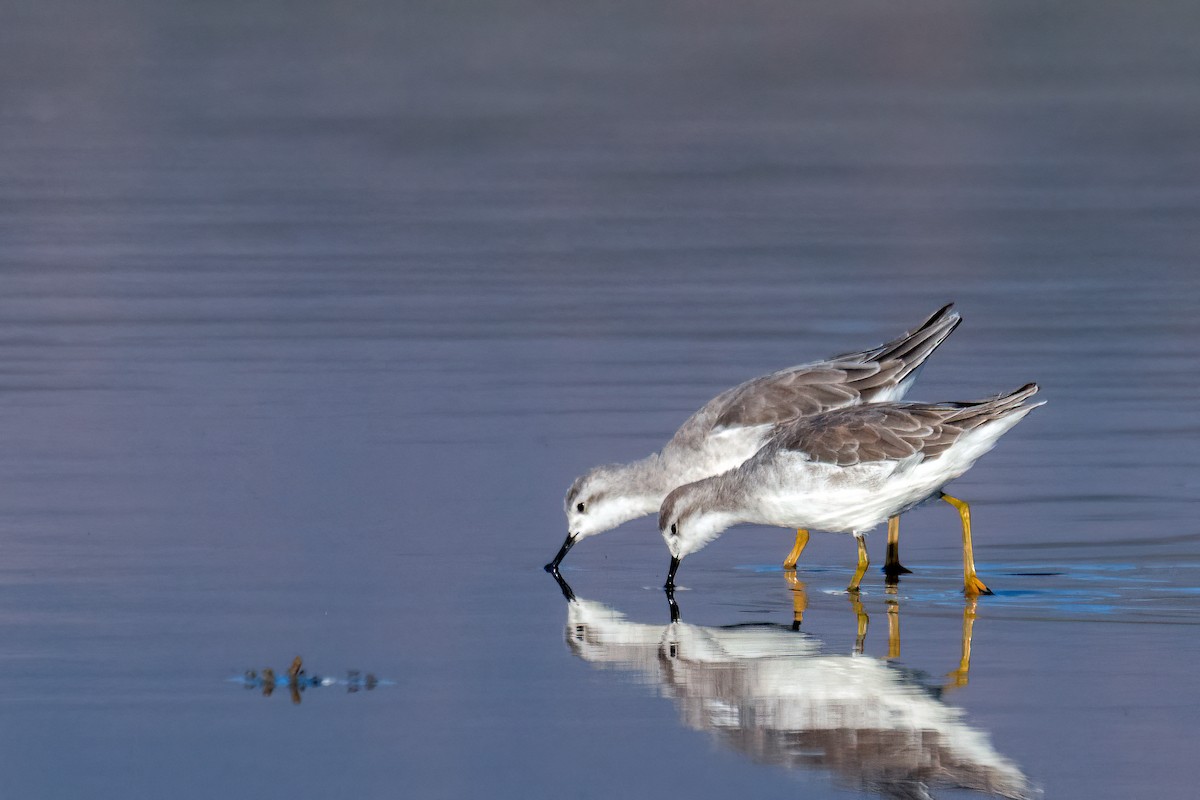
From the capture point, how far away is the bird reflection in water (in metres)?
7.39

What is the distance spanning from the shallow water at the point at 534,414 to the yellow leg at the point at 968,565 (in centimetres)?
18

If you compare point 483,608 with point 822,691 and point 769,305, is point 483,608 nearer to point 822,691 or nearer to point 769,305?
point 822,691

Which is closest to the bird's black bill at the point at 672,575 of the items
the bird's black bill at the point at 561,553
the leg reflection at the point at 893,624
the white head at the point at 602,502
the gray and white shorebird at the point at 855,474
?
the gray and white shorebird at the point at 855,474

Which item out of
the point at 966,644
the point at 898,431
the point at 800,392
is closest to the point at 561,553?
the point at 898,431

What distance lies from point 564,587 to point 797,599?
103 centimetres

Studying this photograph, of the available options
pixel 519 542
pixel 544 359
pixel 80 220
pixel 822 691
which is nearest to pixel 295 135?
pixel 80 220

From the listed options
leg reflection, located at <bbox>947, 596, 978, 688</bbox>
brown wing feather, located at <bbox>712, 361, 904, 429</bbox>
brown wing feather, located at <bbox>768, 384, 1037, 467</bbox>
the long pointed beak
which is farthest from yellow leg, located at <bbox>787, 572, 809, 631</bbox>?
brown wing feather, located at <bbox>712, 361, 904, 429</bbox>

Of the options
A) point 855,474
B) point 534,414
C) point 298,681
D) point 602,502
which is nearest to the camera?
point 298,681

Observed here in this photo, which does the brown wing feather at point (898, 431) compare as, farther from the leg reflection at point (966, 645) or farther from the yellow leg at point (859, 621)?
the leg reflection at point (966, 645)

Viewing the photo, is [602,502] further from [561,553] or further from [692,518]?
[692,518]

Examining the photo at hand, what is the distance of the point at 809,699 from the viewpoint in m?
8.24

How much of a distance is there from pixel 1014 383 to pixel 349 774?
7740 mm

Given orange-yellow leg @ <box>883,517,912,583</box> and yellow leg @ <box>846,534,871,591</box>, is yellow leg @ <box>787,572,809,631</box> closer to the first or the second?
yellow leg @ <box>846,534,871,591</box>

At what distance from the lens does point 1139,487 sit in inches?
460
